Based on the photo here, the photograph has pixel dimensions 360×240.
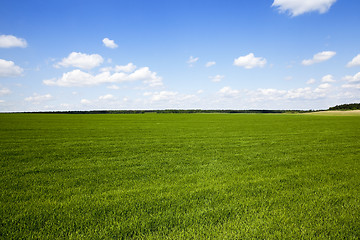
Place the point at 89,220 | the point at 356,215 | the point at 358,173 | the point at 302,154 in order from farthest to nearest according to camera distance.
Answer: the point at 302,154
the point at 358,173
the point at 356,215
the point at 89,220

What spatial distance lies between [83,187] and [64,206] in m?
1.15

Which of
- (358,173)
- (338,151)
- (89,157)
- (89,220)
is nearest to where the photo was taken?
(89,220)

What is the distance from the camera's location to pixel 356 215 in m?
4.20

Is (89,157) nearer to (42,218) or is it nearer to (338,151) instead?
(42,218)

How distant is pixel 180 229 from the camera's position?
367 cm

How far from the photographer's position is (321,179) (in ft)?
20.6

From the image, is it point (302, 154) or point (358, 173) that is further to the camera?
point (302, 154)

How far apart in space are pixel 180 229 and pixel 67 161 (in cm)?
674

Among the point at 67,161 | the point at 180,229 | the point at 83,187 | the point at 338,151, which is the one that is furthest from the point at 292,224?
the point at 338,151

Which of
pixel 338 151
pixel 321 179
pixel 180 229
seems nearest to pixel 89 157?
pixel 180 229

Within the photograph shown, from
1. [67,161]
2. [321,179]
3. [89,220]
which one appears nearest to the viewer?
[89,220]

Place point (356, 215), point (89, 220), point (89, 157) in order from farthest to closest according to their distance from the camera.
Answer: point (89, 157), point (356, 215), point (89, 220)

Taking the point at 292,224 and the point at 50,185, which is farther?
the point at 50,185

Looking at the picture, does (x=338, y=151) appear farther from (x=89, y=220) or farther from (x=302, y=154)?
(x=89, y=220)
